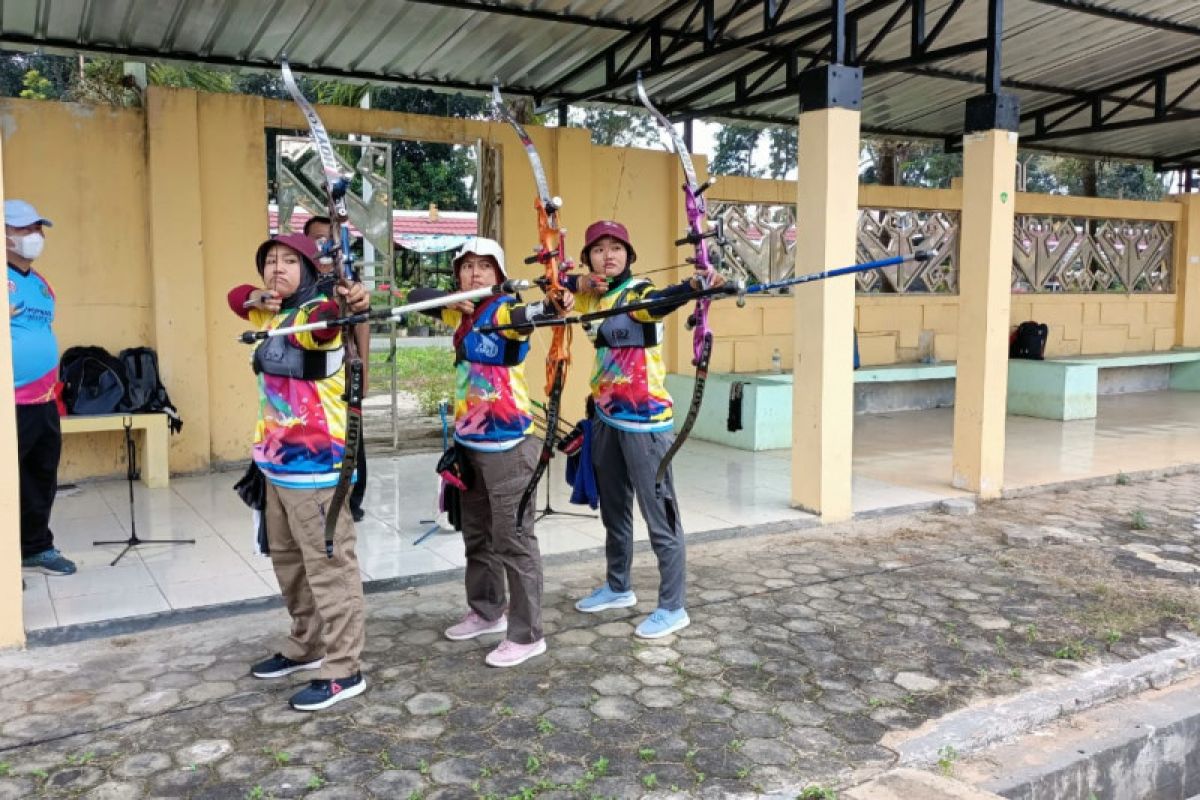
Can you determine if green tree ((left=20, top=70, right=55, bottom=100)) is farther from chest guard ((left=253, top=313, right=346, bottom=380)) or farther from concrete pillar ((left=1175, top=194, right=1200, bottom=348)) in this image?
concrete pillar ((left=1175, top=194, right=1200, bottom=348))

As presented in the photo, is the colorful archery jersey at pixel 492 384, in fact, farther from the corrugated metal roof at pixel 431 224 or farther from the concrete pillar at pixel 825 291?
the corrugated metal roof at pixel 431 224

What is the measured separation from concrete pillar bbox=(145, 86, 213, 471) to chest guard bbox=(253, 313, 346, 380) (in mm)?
3990

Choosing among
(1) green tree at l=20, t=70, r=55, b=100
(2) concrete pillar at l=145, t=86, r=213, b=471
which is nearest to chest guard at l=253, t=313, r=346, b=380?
(2) concrete pillar at l=145, t=86, r=213, b=471

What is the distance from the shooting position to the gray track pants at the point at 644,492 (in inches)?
160

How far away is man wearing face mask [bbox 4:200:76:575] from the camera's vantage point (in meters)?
4.42

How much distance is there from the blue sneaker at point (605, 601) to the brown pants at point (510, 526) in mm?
604

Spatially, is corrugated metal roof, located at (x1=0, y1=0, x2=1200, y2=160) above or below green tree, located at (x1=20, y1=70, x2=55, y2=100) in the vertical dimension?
below

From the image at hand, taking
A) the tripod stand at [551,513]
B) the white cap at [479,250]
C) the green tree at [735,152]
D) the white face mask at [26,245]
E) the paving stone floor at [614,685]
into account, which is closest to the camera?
the paving stone floor at [614,685]

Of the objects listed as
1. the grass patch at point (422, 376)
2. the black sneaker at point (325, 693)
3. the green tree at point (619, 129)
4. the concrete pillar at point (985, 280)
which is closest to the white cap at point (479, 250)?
the black sneaker at point (325, 693)

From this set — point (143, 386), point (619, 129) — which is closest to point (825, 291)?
point (143, 386)

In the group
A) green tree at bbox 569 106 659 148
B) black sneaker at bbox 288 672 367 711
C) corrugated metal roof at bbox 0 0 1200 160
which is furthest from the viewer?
green tree at bbox 569 106 659 148

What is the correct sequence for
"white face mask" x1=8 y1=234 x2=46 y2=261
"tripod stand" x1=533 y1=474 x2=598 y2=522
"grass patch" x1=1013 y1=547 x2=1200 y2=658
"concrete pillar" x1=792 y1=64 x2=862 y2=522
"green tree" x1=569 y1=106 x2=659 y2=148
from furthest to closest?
1. "green tree" x1=569 y1=106 x2=659 y2=148
2. "tripod stand" x1=533 y1=474 x2=598 y2=522
3. "concrete pillar" x1=792 y1=64 x2=862 y2=522
4. "white face mask" x1=8 y1=234 x2=46 y2=261
5. "grass patch" x1=1013 y1=547 x2=1200 y2=658

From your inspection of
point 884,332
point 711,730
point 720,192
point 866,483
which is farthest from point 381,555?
point 884,332

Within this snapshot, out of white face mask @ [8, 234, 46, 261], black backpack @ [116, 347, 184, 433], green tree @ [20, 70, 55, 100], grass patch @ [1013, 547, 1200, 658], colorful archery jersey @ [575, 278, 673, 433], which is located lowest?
grass patch @ [1013, 547, 1200, 658]
